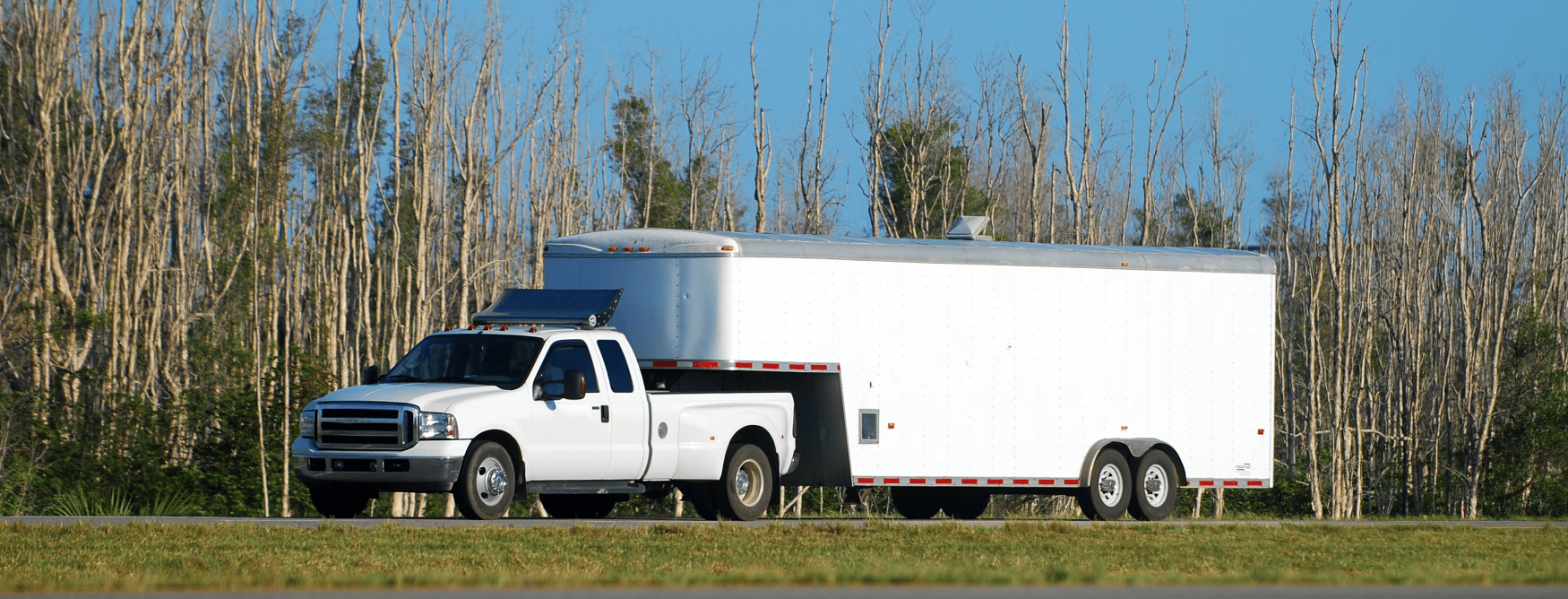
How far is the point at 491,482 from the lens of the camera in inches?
607

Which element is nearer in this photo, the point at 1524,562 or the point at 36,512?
the point at 1524,562

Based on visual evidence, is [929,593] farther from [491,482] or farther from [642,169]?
[642,169]

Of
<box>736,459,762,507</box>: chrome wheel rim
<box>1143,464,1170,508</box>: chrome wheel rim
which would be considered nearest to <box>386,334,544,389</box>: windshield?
<box>736,459,762,507</box>: chrome wheel rim

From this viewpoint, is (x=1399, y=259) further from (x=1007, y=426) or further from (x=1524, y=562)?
(x=1524, y=562)

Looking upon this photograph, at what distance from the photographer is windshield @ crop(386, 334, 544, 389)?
15938mm

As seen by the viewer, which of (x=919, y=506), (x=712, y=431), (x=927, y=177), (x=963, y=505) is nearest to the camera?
(x=712, y=431)

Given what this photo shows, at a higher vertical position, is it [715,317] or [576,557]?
[715,317]

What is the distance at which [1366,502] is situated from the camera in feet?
153

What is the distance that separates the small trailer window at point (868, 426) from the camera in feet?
56.6

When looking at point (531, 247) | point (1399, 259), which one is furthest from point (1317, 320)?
point (531, 247)

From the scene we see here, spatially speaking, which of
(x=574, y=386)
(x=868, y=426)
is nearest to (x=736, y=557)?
(x=574, y=386)

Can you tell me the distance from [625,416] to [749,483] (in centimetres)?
171

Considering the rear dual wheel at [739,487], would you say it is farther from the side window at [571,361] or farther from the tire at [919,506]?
the tire at [919,506]

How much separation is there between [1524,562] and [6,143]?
25323 millimetres
